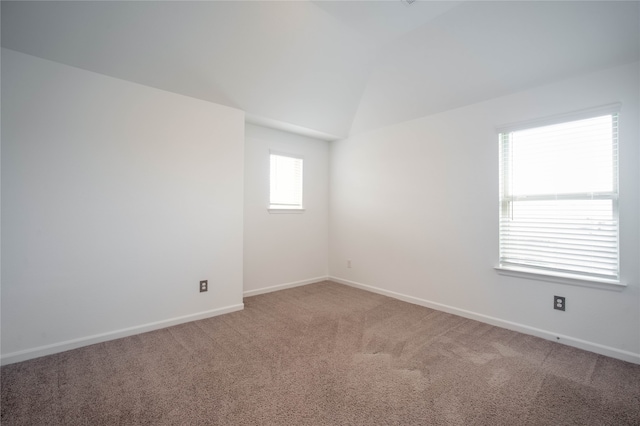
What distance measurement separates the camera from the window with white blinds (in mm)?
2396

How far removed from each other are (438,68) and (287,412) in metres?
3.29

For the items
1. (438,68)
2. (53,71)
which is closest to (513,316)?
(438,68)

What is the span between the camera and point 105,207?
2613 millimetres

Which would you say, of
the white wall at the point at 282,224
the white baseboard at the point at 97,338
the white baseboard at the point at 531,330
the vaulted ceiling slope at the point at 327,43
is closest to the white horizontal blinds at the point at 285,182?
the white wall at the point at 282,224

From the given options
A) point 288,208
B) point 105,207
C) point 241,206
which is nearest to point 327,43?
point 241,206

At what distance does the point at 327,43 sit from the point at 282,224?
2.53 m

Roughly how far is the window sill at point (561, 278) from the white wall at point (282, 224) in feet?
8.89

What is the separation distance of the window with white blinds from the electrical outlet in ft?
0.69

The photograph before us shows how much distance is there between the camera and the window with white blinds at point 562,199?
2396 mm

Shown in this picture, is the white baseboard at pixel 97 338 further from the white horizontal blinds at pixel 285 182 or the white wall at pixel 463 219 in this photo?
the white wall at pixel 463 219

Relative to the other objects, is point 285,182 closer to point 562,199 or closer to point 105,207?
point 105,207

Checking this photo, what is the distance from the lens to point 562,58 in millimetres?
2412

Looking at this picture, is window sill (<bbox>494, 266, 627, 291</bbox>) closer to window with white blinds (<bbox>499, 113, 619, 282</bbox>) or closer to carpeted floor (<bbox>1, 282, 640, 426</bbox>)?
window with white blinds (<bbox>499, 113, 619, 282</bbox>)

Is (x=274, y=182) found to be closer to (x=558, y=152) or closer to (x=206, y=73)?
(x=206, y=73)
